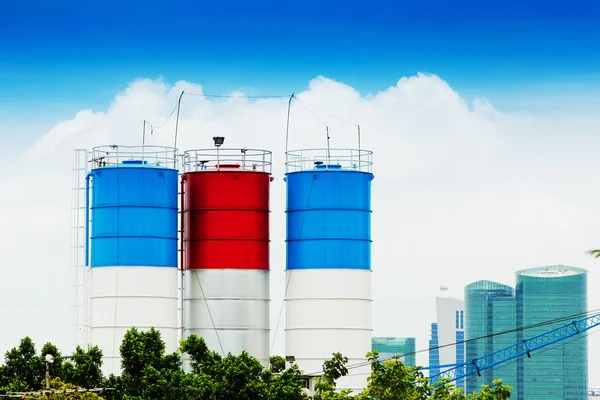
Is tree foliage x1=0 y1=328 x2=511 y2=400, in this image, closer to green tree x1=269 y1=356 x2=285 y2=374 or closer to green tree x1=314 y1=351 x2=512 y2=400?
green tree x1=314 y1=351 x2=512 y2=400

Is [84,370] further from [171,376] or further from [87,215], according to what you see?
[87,215]

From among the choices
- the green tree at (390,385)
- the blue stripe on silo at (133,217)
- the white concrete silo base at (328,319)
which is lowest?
the green tree at (390,385)

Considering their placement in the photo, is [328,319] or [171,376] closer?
[171,376]

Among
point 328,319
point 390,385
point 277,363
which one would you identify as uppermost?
point 328,319

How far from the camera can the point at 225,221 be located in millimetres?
83812

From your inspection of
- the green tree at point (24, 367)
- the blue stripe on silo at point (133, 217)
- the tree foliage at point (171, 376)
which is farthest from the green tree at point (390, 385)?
the green tree at point (24, 367)

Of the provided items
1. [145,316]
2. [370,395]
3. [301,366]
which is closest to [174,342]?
[145,316]

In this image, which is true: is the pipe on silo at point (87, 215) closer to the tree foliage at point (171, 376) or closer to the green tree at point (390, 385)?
the tree foliage at point (171, 376)

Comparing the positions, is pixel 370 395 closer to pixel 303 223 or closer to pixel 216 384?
pixel 216 384

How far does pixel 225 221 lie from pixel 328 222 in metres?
6.54

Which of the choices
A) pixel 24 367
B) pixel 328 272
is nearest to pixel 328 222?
pixel 328 272

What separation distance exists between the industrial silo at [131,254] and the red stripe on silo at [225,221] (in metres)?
1.84

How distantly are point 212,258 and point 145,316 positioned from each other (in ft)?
18.3

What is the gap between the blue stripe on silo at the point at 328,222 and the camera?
84.9 metres
